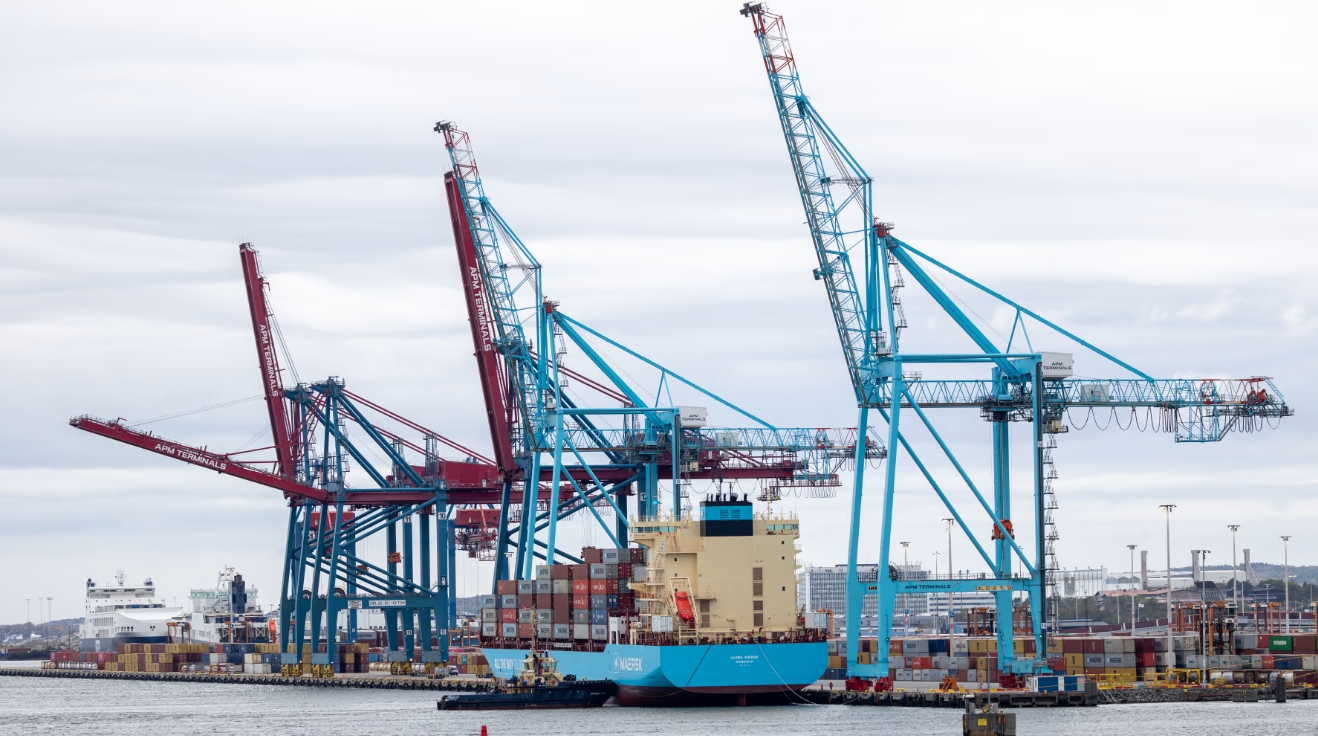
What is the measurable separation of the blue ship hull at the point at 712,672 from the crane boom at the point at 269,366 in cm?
3782

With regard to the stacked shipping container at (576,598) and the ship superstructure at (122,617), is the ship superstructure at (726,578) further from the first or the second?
the ship superstructure at (122,617)

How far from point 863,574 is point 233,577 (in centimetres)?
9581

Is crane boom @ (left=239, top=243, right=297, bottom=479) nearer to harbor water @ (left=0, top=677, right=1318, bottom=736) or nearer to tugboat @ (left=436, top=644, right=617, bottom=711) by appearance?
harbor water @ (left=0, top=677, right=1318, bottom=736)

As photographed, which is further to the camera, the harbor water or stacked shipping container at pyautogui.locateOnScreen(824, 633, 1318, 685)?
stacked shipping container at pyautogui.locateOnScreen(824, 633, 1318, 685)

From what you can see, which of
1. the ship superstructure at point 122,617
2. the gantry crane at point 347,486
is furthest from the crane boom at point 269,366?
the ship superstructure at point 122,617

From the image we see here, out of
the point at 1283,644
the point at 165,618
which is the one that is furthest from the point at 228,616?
the point at 1283,644

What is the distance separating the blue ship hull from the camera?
6456cm

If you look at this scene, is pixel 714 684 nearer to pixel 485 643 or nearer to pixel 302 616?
pixel 485 643

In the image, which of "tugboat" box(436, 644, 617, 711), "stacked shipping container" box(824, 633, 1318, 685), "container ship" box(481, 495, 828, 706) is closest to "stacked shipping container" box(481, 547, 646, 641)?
"container ship" box(481, 495, 828, 706)

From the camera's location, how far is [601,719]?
63438 millimetres

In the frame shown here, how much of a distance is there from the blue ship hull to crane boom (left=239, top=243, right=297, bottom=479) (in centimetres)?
3782

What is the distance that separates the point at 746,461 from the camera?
8900 cm

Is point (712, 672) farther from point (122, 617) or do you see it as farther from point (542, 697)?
point (122, 617)

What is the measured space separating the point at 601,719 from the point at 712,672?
4246 millimetres
